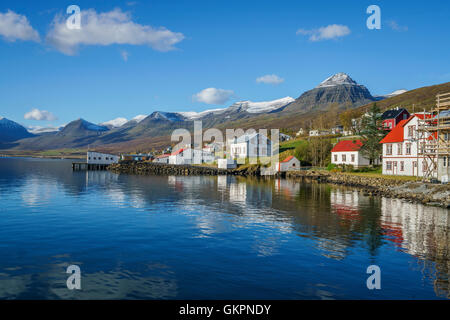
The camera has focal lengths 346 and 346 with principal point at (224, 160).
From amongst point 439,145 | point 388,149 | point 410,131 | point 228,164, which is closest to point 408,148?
point 410,131

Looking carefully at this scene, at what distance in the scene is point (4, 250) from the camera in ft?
58.4

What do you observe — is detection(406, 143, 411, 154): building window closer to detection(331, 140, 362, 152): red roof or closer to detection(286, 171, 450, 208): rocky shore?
detection(286, 171, 450, 208): rocky shore

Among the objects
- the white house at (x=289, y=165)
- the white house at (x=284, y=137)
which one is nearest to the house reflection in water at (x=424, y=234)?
the white house at (x=289, y=165)

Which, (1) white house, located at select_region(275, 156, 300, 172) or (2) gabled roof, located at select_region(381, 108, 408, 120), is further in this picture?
(2) gabled roof, located at select_region(381, 108, 408, 120)

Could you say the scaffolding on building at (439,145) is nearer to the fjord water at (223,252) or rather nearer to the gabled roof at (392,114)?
the fjord water at (223,252)

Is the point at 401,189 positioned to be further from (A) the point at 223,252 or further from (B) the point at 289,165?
(B) the point at 289,165

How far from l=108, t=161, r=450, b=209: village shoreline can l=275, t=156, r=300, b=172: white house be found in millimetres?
2592

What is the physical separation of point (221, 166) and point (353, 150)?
38.4 meters

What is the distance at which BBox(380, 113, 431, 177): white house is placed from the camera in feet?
174

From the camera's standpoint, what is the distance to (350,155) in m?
75.9

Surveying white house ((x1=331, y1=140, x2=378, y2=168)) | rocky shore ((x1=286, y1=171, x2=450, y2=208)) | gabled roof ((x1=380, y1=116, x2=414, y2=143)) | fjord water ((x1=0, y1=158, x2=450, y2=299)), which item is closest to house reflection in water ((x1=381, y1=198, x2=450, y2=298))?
fjord water ((x1=0, y1=158, x2=450, y2=299))

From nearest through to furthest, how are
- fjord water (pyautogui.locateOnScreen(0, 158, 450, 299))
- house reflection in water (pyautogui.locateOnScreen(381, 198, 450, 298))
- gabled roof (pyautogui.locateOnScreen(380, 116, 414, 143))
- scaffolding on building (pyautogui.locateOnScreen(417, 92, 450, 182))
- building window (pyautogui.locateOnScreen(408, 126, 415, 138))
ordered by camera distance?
fjord water (pyautogui.locateOnScreen(0, 158, 450, 299)) < house reflection in water (pyautogui.locateOnScreen(381, 198, 450, 298)) < scaffolding on building (pyautogui.locateOnScreen(417, 92, 450, 182)) < building window (pyautogui.locateOnScreen(408, 126, 415, 138)) < gabled roof (pyautogui.locateOnScreen(380, 116, 414, 143))
